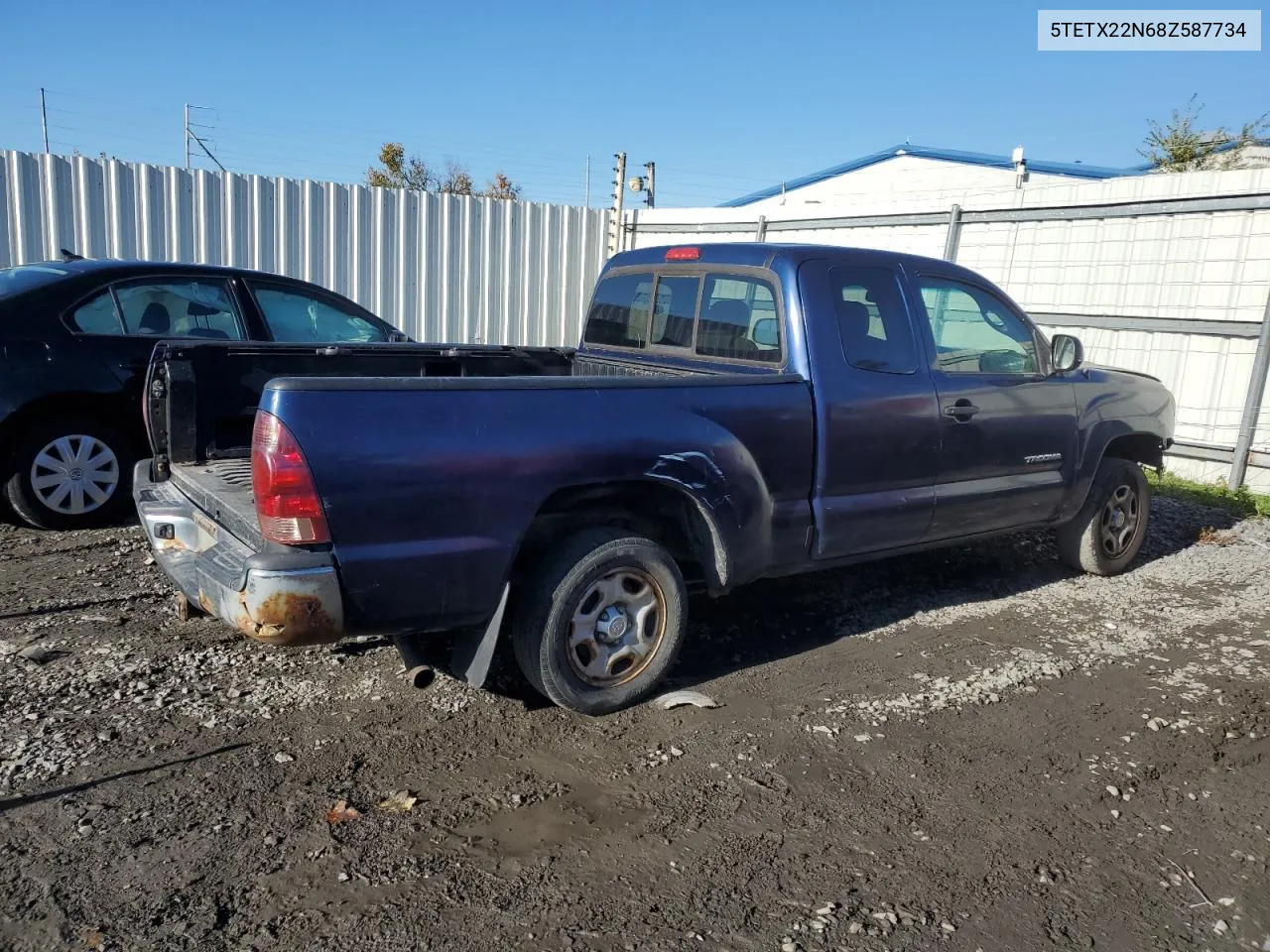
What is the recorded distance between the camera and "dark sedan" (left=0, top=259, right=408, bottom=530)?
5867 millimetres

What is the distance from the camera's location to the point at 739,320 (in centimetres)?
480

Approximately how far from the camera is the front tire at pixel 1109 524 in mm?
6125

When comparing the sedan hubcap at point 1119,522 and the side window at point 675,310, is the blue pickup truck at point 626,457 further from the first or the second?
the sedan hubcap at point 1119,522

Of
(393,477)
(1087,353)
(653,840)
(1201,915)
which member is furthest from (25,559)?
(1087,353)

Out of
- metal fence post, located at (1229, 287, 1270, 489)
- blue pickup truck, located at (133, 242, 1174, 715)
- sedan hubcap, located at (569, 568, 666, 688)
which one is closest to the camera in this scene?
blue pickup truck, located at (133, 242, 1174, 715)

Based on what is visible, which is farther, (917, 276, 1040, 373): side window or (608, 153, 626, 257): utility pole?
(608, 153, 626, 257): utility pole

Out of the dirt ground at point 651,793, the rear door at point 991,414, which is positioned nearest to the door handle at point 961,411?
the rear door at point 991,414

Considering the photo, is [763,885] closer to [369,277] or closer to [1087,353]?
[1087,353]

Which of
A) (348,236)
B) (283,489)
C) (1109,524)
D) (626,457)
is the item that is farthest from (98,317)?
(1109,524)

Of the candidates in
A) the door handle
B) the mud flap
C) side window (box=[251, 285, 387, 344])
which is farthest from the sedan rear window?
the door handle

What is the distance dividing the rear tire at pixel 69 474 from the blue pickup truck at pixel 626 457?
6.22 ft

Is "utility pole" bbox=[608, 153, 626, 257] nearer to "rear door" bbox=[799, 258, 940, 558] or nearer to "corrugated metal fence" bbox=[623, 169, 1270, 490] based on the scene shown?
"corrugated metal fence" bbox=[623, 169, 1270, 490]

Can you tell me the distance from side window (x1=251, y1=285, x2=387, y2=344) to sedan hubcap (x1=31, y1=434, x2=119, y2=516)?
136cm

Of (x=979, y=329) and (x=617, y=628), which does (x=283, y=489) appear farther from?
(x=979, y=329)
